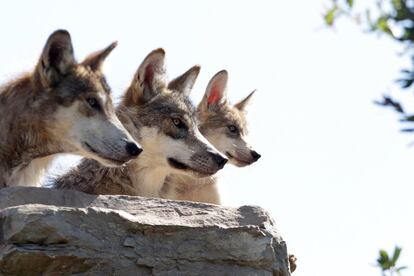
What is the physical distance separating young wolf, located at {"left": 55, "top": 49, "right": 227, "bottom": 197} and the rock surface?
217 cm

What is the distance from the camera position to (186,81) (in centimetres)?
863

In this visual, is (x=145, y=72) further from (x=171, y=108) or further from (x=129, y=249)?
(x=129, y=249)

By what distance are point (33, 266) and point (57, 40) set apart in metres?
2.47

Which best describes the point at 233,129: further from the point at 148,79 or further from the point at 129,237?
the point at 129,237

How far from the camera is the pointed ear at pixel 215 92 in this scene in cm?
1056

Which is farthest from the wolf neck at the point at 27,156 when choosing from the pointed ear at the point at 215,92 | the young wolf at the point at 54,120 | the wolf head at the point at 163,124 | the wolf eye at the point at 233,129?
the pointed ear at the point at 215,92

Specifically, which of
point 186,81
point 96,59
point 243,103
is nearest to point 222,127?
point 243,103

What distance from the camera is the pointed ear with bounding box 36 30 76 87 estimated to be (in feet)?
21.3

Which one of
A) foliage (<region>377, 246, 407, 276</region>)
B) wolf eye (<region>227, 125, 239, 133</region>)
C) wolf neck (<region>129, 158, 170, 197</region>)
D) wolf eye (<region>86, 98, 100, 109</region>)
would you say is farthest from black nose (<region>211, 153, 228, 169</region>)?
foliage (<region>377, 246, 407, 276</region>)

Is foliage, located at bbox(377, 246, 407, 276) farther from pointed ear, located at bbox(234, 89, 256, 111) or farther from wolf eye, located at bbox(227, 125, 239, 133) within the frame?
pointed ear, located at bbox(234, 89, 256, 111)

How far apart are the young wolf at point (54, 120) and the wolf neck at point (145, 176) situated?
128cm

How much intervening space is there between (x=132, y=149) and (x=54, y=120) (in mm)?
684

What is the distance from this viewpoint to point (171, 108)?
8.20 m

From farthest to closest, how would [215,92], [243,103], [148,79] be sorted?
[243,103]
[215,92]
[148,79]
